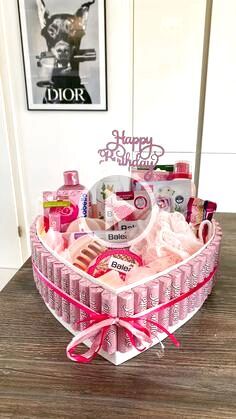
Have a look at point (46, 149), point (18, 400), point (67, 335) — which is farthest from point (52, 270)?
point (46, 149)

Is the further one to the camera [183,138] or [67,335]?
[183,138]

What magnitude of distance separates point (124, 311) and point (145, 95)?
1532 mm

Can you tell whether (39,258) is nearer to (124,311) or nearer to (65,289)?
(65,289)

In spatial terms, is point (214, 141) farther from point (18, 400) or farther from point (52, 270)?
point (18, 400)

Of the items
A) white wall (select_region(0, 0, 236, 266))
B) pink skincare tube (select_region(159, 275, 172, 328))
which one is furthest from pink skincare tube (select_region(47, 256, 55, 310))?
white wall (select_region(0, 0, 236, 266))

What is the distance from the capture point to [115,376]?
1.78 ft

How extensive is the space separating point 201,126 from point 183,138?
4.8 inches

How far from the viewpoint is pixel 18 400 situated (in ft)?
1.64

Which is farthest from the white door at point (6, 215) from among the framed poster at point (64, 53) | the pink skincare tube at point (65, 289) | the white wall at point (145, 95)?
the pink skincare tube at point (65, 289)

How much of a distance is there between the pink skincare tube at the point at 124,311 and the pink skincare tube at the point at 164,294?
0.07m

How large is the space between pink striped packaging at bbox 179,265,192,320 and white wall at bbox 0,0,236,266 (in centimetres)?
129

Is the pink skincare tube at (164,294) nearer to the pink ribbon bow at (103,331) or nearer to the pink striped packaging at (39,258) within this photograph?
the pink ribbon bow at (103,331)

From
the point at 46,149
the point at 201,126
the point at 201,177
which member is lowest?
the point at 201,177

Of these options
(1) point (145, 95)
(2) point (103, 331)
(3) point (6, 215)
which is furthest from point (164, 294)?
(3) point (6, 215)
